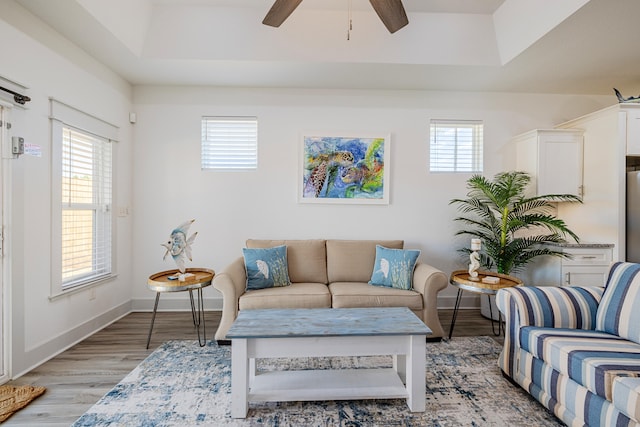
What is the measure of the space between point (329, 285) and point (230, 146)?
2.04 metres

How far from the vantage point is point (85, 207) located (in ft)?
9.95

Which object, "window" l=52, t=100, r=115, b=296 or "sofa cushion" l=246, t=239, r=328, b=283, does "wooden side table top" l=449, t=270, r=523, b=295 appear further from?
"window" l=52, t=100, r=115, b=296

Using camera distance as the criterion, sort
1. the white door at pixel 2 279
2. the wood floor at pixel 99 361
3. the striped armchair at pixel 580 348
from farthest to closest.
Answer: the white door at pixel 2 279 → the wood floor at pixel 99 361 → the striped armchair at pixel 580 348

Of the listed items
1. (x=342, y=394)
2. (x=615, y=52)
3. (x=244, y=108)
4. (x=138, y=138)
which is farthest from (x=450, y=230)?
(x=138, y=138)

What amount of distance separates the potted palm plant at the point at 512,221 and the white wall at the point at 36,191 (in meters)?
3.98

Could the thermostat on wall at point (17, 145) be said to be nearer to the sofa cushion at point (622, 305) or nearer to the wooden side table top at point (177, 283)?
the wooden side table top at point (177, 283)

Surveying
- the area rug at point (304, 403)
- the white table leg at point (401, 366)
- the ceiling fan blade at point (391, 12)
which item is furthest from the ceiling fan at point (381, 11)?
the area rug at point (304, 403)

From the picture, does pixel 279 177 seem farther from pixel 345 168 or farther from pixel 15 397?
pixel 15 397

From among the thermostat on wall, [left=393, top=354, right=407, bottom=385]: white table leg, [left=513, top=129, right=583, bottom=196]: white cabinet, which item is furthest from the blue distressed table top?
[left=513, top=129, right=583, bottom=196]: white cabinet

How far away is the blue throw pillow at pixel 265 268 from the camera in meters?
3.01

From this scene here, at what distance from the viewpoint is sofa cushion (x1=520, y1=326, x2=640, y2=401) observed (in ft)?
4.97

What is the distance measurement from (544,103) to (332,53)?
9.26ft

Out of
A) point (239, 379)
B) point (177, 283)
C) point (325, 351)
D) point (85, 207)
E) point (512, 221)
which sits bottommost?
point (239, 379)

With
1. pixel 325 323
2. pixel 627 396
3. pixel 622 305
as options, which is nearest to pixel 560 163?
pixel 622 305
